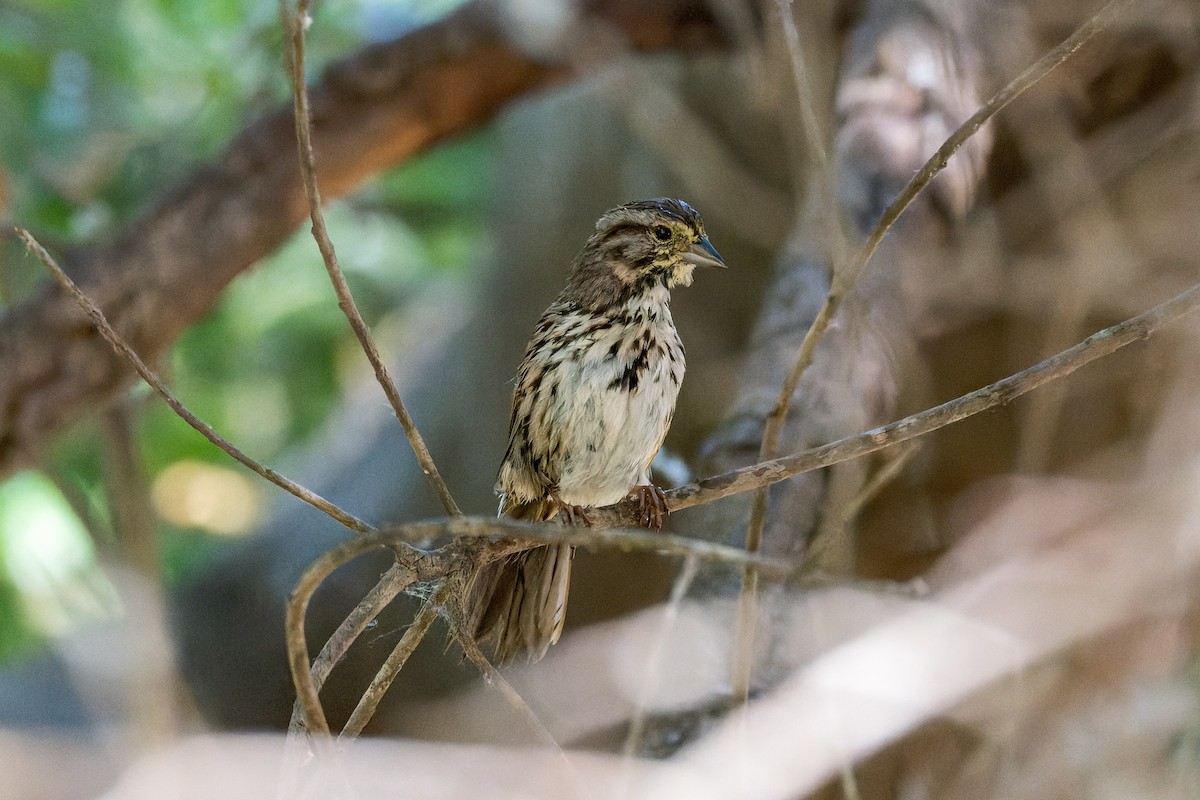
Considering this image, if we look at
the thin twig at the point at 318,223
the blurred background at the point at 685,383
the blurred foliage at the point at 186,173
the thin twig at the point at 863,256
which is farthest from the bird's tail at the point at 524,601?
the blurred foliage at the point at 186,173

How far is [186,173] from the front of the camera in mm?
4973

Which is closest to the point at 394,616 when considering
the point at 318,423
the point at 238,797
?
the point at 238,797

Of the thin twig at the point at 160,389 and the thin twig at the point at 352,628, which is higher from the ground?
the thin twig at the point at 160,389

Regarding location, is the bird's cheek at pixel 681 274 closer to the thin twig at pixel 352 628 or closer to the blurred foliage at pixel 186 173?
the thin twig at pixel 352 628

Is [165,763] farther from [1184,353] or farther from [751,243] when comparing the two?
Answer: [1184,353]

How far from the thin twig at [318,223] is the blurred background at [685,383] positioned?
953 mm

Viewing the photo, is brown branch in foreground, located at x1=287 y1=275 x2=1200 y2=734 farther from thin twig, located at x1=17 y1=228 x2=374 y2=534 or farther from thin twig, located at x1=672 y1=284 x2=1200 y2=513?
thin twig, located at x1=17 y1=228 x2=374 y2=534

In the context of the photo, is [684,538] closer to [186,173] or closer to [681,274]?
[681,274]

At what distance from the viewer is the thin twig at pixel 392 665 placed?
7.01 feet

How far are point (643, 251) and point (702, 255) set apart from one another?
0.17 meters

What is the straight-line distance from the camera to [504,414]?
5746 mm

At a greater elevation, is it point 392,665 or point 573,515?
point 573,515

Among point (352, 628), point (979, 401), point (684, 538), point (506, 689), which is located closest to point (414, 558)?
point (352, 628)

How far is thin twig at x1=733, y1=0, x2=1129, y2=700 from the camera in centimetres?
210
